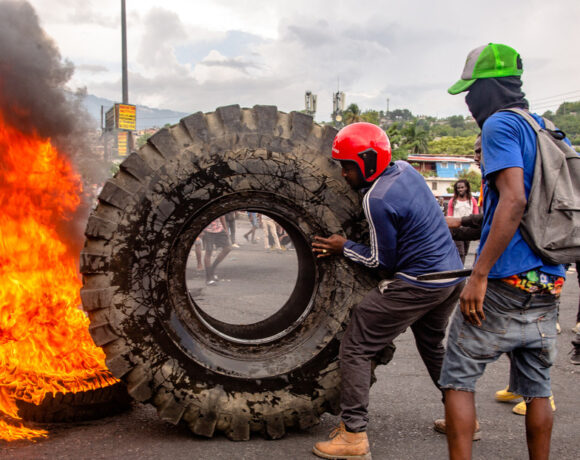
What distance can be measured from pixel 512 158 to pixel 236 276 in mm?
8557

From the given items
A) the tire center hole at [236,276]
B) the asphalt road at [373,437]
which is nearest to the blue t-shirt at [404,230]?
the asphalt road at [373,437]

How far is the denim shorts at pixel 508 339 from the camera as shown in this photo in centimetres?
A: 261

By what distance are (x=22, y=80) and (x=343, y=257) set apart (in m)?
2.56

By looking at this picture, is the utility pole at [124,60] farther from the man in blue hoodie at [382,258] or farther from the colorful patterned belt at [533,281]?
the colorful patterned belt at [533,281]

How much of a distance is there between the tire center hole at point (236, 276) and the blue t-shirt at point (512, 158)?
155 inches

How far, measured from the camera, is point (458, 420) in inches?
104

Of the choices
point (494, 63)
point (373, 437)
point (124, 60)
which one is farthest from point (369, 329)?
point (124, 60)

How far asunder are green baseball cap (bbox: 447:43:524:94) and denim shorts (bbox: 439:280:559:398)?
1.04 meters

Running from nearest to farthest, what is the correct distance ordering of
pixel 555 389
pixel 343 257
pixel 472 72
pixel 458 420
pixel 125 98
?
pixel 458 420 → pixel 472 72 → pixel 343 257 → pixel 555 389 → pixel 125 98

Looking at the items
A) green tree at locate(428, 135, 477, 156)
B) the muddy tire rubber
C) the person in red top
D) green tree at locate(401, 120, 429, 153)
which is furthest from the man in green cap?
green tree at locate(428, 135, 477, 156)

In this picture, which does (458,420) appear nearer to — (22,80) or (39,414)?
(39,414)

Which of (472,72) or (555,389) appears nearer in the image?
(472,72)

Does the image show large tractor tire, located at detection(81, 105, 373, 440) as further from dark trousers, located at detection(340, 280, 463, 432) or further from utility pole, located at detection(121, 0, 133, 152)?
utility pole, located at detection(121, 0, 133, 152)

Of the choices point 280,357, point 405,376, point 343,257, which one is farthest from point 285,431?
point 405,376
